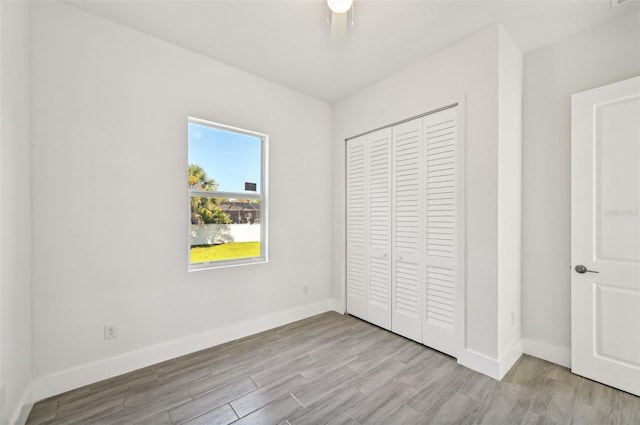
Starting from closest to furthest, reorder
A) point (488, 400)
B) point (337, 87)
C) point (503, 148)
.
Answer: point (488, 400), point (503, 148), point (337, 87)

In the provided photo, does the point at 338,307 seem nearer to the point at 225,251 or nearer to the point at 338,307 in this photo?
the point at 338,307

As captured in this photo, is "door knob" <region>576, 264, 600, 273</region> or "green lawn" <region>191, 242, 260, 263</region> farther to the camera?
"green lawn" <region>191, 242, 260, 263</region>

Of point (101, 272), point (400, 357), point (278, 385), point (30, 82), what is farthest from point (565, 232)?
point (30, 82)

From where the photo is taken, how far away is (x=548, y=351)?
92.2 inches

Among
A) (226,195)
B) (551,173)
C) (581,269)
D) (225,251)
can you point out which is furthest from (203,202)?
(581,269)

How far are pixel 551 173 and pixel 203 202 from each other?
3.19 metres

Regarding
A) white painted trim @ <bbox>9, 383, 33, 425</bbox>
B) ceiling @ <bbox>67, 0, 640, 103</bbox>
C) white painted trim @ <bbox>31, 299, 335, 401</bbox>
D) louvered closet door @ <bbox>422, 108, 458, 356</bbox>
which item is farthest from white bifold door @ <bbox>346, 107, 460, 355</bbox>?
white painted trim @ <bbox>9, 383, 33, 425</bbox>

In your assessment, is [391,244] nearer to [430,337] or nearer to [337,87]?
[430,337]

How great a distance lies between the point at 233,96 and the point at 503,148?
2.56 meters

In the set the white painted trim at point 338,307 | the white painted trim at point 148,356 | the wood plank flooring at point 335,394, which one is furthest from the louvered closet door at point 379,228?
the white painted trim at point 148,356

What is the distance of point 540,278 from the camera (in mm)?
2414

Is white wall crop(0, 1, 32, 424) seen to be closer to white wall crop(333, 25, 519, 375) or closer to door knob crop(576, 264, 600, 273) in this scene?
white wall crop(333, 25, 519, 375)

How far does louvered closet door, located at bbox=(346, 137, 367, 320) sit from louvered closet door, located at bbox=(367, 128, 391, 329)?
0.28 feet

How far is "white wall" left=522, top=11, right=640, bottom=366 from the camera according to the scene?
7.18 feet
